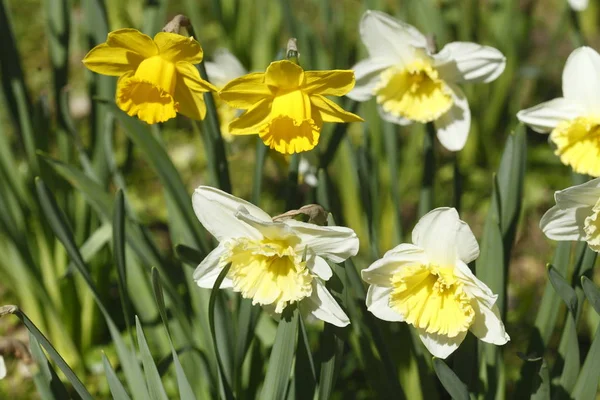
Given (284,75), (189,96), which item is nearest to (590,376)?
(284,75)

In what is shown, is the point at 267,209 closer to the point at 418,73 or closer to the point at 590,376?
the point at 418,73

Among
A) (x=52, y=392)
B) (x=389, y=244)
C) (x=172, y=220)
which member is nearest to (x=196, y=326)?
(x=172, y=220)

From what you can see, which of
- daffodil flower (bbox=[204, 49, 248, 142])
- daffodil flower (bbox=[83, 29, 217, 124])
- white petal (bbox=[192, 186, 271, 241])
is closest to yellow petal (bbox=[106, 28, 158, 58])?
daffodil flower (bbox=[83, 29, 217, 124])

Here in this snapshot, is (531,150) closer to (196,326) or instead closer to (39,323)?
(196,326)

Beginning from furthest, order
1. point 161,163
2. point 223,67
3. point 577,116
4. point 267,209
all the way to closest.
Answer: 1. point 267,209
2. point 223,67
3. point 161,163
4. point 577,116

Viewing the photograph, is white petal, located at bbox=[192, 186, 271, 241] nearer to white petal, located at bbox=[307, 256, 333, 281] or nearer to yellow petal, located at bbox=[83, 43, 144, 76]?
white petal, located at bbox=[307, 256, 333, 281]

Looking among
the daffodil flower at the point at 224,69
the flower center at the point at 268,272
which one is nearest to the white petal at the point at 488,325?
the flower center at the point at 268,272
